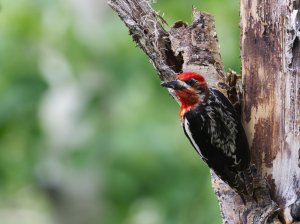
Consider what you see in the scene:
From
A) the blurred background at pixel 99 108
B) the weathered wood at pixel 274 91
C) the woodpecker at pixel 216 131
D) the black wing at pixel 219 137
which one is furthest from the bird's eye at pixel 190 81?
the blurred background at pixel 99 108

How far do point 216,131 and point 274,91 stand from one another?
13.8 inches

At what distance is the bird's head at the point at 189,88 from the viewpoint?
4.80 m

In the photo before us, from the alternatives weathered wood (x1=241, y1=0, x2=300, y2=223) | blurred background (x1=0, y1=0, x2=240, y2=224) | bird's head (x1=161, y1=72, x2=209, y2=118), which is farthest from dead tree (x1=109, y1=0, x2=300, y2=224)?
blurred background (x1=0, y1=0, x2=240, y2=224)

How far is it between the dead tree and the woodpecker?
0.07 meters

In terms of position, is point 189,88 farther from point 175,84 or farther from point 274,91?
point 274,91

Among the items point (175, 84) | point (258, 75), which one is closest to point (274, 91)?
point (258, 75)

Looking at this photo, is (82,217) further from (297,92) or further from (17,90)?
(297,92)

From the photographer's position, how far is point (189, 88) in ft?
15.9

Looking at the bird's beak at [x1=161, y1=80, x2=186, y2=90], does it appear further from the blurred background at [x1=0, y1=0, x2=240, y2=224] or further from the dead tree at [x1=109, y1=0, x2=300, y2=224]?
the blurred background at [x1=0, y1=0, x2=240, y2=224]

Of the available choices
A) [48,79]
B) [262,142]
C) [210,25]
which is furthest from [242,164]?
[48,79]

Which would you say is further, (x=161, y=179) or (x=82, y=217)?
(x=82, y=217)

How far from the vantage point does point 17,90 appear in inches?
330

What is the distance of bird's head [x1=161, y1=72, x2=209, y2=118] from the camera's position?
189 inches

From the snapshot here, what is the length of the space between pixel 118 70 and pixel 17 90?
0.95 m
